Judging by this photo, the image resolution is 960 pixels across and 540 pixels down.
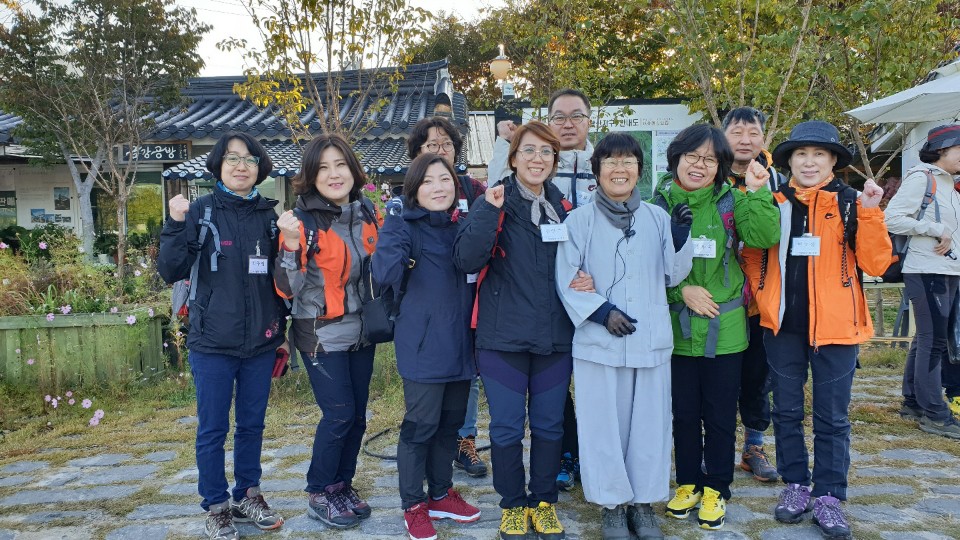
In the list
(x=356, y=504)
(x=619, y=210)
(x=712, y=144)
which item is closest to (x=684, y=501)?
(x=619, y=210)

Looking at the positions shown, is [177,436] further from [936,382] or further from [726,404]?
[936,382]

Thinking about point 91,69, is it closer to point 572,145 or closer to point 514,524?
point 572,145

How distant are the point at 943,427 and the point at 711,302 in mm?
2782

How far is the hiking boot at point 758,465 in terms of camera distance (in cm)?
377

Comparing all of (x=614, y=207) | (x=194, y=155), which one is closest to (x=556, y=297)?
(x=614, y=207)

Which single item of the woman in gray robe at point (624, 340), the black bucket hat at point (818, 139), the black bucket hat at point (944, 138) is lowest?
the woman in gray robe at point (624, 340)

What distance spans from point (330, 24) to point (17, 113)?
6.85m

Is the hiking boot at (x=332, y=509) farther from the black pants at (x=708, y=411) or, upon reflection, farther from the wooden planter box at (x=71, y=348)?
the wooden planter box at (x=71, y=348)

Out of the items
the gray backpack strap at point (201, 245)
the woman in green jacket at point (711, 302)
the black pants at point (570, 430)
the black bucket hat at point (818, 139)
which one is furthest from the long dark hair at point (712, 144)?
the gray backpack strap at point (201, 245)

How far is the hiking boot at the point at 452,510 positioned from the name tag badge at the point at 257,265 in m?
1.42

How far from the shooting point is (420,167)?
3.18 meters

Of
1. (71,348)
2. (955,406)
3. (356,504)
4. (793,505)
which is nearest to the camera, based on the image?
(793,505)

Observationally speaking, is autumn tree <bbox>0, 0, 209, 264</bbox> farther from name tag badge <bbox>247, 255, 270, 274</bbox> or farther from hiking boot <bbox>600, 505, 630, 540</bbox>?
hiking boot <bbox>600, 505, 630, 540</bbox>

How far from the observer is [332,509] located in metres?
3.28
